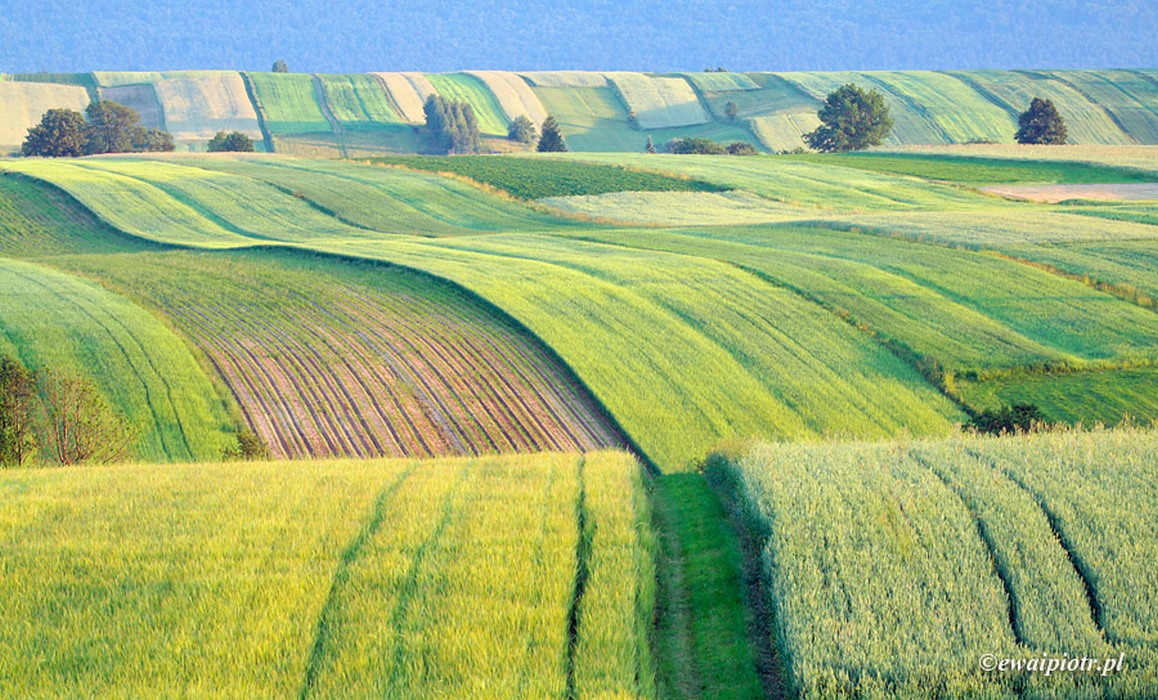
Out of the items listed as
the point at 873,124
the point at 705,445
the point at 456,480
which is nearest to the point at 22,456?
the point at 456,480

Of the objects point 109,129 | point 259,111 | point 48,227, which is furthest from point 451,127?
point 48,227

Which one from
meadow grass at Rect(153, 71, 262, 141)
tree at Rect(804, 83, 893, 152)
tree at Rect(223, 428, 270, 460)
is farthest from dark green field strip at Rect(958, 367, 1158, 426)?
meadow grass at Rect(153, 71, 262, 141)

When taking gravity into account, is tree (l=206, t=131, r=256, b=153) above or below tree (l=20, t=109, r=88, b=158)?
below

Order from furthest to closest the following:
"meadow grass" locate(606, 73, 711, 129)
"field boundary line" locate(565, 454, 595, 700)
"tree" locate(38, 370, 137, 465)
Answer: "meadow grass" locate(606, 73, 711, 129), "tree" locate(38, 370, 137, 465), "field boundary line" locate(565, 454, 595, 700)

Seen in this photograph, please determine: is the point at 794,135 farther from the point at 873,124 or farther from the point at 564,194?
the point at 564,194

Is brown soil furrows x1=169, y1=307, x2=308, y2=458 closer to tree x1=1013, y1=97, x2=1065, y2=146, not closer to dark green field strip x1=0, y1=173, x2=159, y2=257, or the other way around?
dark green field strip x1=0, y1=173, x2=159, y2=257

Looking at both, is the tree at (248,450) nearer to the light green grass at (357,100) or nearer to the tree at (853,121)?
the tree at (853,121)
